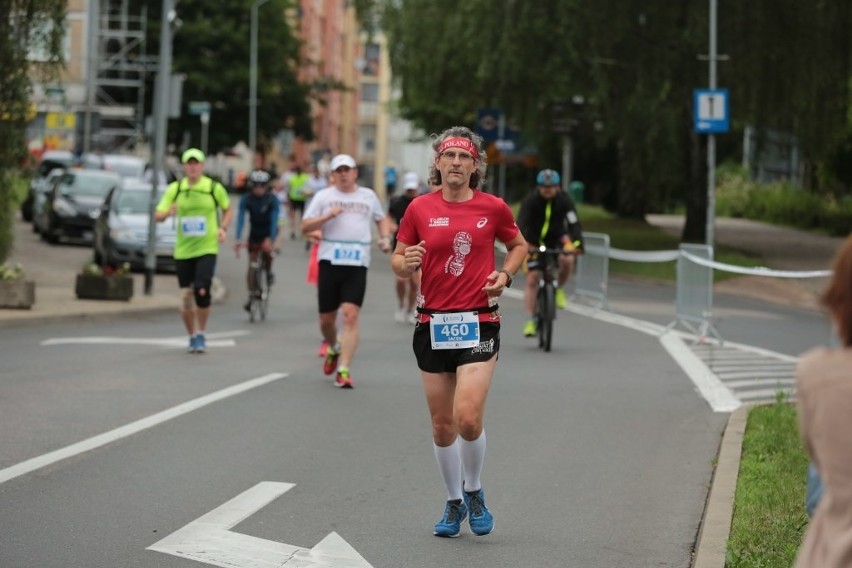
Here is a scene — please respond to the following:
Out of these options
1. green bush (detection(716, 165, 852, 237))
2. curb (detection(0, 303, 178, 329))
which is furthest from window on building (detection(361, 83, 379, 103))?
curb (detection(0, 303, 178, 329))

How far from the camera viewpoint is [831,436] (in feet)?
12.0

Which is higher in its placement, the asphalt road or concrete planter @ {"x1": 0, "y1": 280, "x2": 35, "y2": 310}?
concrete planter @ {"x1": 0, "y1": 280, "x2": 35, "y2": 310}

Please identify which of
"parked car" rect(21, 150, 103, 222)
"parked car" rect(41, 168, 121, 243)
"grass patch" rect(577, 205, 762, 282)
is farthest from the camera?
"parked car" rect(21, 150, 103, 222)

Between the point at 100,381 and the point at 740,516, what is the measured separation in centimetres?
735

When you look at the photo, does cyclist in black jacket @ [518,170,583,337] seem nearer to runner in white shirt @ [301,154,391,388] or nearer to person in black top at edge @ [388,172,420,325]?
person in black top at edge @ [388,172,420,325]

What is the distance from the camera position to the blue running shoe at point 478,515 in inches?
308

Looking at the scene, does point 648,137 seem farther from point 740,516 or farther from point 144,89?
point 144,89

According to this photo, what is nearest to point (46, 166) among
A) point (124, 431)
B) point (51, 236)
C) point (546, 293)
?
point (51, 236)

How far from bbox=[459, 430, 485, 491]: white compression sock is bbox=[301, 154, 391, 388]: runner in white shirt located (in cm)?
601

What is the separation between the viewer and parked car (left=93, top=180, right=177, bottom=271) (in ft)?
98.3

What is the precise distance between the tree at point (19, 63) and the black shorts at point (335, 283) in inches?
418

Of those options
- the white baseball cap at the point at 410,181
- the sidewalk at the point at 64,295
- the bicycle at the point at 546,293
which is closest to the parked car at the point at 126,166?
the sidewalk at the point at 64,295

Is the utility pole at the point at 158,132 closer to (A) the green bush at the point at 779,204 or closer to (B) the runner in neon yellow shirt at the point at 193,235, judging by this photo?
(B) the runner in neon yellow shirt at the point at 193,235

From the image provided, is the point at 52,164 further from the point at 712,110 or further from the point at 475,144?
the point at 475,144
